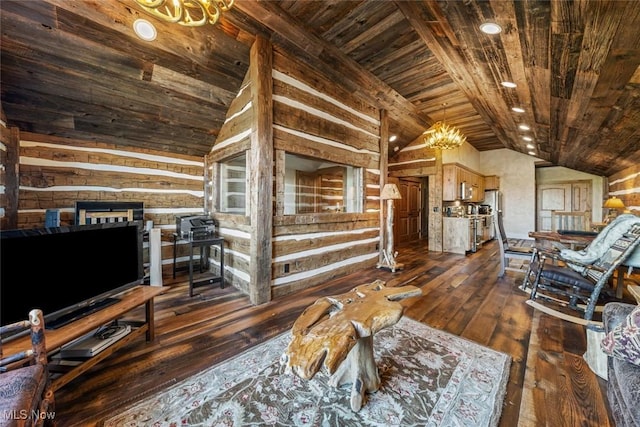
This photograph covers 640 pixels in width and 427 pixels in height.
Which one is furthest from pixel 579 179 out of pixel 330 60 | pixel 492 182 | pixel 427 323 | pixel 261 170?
pixel 261 170

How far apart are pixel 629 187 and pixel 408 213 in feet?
15.1

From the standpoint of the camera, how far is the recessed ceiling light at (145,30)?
2.49 m

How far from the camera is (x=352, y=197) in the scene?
482cm

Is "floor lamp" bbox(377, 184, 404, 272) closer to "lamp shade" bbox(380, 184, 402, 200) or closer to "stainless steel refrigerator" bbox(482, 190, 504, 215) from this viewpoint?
"lamp shade" bbox(380, 184, 402, 200)

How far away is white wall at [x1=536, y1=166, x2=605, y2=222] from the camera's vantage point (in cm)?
766

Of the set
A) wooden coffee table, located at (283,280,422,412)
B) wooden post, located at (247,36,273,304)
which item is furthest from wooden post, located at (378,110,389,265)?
wooden coffee table, located at (283,280,422,412)

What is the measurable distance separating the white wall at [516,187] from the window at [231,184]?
887cm

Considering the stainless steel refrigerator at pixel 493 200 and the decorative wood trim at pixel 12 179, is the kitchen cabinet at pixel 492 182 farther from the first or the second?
the decorative wood trim at pixel 12 179

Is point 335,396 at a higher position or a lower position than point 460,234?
lower

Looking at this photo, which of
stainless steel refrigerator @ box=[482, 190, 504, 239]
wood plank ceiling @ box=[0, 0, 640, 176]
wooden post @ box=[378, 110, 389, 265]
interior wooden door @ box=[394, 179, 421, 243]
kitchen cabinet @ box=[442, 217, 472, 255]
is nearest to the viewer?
wood plank ceiling @ box=[0, 0, 640, 176]

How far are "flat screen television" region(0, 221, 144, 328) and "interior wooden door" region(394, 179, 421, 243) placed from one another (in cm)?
651

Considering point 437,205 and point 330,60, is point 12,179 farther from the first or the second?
point 437,205

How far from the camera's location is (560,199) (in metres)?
8.43

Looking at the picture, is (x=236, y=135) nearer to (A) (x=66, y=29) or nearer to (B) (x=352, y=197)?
Answer: (A) (x=66, y=29)
